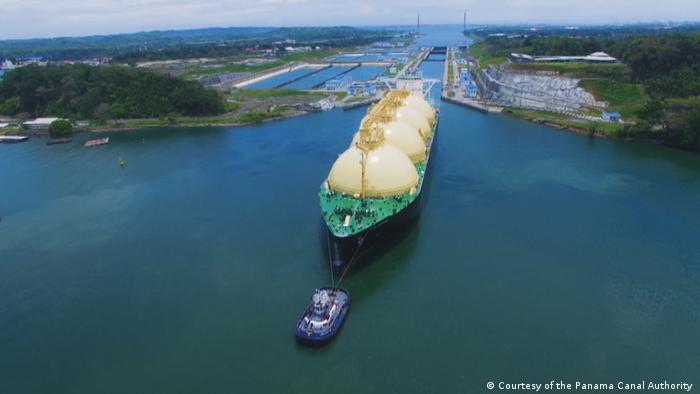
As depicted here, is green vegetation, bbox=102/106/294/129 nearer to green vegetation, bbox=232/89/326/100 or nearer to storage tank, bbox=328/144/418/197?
green vegetation, bbox=232/89/326/100

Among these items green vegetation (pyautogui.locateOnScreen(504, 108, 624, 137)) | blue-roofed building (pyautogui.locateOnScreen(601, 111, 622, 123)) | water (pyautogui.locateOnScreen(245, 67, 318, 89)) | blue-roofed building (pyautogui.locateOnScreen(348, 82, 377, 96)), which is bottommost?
green vegetation (pyautogui.locateOnScreen(504, 108, 624, 137))

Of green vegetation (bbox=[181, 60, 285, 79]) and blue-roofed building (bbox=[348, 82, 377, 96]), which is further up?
green vegetation (bbox=[181, 60, 285, 79])

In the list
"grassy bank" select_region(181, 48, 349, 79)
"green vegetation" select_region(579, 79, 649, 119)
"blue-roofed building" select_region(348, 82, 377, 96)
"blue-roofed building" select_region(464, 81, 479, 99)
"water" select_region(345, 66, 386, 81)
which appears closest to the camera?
"green vegetation" select_region(579, 79, 649, 119)

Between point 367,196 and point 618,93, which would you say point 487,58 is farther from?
point 367,196

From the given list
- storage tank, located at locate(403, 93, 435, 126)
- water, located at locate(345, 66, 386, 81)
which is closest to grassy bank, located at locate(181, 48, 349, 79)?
water, located at locate(345, 66, 386, 81)

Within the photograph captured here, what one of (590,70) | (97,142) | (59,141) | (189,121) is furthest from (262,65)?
Result: (590,70)

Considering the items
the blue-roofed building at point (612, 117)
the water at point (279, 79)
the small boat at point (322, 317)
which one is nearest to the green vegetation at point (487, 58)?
the blue-roofed building at point (612, 117)

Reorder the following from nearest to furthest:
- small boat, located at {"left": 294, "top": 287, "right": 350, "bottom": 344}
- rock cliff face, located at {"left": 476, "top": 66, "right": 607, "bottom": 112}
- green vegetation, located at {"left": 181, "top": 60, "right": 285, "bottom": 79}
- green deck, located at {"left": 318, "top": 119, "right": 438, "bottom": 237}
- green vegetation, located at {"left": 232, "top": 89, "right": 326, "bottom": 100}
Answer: small boat, located at {"left": 294, "top": 287, "right": 350, "bottom": 344} < green deck, located at {"left": 318, "top": 119, "right": 438, "bottom": 237} < rock cliff face, located at {"left": 476, "top": 66, "right": 607, "bottom": 112} < green vegetation, located at {"left": 232, "top": 89, "right": 326, "bottom": 100} < green vegetation, located at {"left": 181, "top": 60, "right": 285, "bottom": 79}
